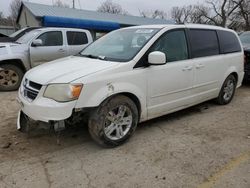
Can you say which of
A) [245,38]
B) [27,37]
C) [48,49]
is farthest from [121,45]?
[245,38]

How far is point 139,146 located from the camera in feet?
13.4

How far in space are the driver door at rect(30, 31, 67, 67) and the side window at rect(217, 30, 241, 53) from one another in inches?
192

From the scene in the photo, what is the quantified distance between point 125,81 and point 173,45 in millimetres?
1319

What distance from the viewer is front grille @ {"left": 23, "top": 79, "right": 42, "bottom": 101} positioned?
3708 millimetres

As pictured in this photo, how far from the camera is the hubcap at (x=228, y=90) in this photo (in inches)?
246

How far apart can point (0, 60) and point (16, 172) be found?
4822 millimetres

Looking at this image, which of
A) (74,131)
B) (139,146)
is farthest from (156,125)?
(74,131)

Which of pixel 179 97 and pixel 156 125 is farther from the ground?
pixel 179 97

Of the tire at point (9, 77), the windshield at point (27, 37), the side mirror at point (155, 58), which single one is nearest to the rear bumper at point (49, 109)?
the side mirror at point (155, 58)

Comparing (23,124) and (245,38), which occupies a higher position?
(245,38)

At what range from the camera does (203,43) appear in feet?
17.7

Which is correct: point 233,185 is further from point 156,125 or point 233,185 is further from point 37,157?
point 37,157

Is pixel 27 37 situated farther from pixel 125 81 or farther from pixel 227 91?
pixel 227 91

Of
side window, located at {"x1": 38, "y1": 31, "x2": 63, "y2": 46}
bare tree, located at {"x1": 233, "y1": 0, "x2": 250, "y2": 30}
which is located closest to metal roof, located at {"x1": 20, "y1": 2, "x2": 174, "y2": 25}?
side window, located at {"x1": 38, "y1": 31, "x2": 63, "y2": 46}
